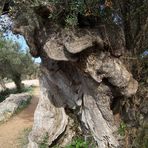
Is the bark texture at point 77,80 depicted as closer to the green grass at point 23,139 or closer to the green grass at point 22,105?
the green grass at point 23,139

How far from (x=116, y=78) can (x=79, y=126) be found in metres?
2.74

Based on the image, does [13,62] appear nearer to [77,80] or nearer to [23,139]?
[23,139]

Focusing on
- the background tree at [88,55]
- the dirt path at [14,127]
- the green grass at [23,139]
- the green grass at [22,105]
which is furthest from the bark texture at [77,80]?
the green grass at [22,105]

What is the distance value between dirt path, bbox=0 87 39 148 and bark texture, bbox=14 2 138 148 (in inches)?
108

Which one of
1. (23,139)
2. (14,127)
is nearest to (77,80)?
(23,139)

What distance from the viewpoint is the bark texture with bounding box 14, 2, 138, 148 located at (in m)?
8.02

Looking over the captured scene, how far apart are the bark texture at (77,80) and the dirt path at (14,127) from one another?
276 cm

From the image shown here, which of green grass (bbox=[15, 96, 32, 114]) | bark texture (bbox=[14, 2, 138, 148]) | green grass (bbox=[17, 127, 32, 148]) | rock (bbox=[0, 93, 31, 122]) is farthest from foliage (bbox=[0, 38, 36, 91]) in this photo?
bark texture (bbox=[14, 2, 138, 148])

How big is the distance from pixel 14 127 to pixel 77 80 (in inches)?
299

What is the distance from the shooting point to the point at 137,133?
8508 mm

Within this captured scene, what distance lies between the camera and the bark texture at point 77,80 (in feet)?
26.3

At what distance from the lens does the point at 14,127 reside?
1627 centimetres

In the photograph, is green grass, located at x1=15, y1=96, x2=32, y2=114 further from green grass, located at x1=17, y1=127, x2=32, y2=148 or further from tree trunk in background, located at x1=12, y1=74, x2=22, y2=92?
tree trunk in background, located at x1=12, y1=74, x2=22, y2=92

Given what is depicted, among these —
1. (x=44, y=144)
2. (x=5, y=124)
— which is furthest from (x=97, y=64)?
(x=5, y=124)
